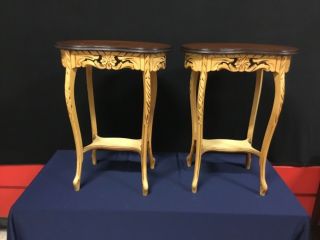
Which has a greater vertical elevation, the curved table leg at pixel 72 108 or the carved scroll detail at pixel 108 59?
the carved scroll detail at pixel 108 59

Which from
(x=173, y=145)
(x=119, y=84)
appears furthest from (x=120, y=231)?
(x=119, y=84)

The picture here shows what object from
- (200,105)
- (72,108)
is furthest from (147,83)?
(72,108)

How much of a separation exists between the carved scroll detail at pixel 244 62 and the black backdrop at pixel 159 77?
51 cm

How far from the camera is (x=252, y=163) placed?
1.81 meters

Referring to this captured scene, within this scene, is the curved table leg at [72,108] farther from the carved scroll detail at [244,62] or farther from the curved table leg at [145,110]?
the carved scroll detail at [244,62]

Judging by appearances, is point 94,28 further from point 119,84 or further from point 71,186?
point 71,186

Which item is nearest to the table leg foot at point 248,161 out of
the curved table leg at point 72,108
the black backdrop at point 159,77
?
the black backdrop at point 159,77

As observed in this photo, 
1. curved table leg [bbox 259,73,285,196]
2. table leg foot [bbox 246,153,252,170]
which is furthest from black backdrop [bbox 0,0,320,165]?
curved table leg [bbox 259,73,285,196]

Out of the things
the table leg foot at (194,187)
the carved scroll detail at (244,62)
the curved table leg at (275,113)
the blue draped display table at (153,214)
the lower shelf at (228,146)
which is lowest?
the blue draped display table at (153,214)

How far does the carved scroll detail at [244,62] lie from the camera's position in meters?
1.32

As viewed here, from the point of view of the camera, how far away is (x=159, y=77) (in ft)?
6.13

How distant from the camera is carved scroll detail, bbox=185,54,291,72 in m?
1.32

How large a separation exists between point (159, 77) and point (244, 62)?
25.4 inches

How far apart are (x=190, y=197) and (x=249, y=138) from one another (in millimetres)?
520
